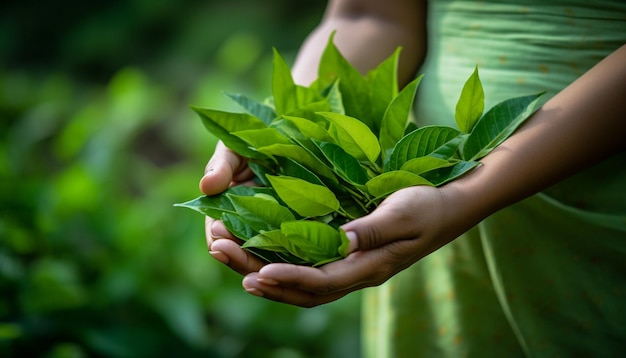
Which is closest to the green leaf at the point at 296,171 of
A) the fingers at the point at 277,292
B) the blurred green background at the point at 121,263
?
the fingers at the point at 277,292

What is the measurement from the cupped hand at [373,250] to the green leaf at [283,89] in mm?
176

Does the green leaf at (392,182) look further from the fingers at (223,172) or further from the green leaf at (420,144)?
the fingers at (223,172)

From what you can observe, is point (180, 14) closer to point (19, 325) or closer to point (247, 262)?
point (19, 325)

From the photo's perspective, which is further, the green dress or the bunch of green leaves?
the green dress

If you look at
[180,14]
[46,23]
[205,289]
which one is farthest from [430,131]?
[46,23]

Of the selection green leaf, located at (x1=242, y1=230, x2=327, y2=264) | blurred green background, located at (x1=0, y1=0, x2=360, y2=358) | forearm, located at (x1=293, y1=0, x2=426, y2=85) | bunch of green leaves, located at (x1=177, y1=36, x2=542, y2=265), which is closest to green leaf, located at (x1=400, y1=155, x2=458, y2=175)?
bunch of green leaves, located at (x1=177, y1=36, x2=542, y2=265)

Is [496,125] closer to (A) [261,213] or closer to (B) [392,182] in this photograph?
(B) [392,182]

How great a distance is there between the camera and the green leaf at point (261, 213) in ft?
1.88

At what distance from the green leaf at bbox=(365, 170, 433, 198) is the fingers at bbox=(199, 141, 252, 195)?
5.6 inches

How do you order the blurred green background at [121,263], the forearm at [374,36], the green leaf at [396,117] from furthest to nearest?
the blurred green background at [121,263] → the forearm at [374,36] → the green leaf at [396,117]

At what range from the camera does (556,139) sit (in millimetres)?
584

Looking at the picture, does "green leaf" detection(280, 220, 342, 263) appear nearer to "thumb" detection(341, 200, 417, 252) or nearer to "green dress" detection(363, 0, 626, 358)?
"thumb" detection(341, 200, 417, 252)

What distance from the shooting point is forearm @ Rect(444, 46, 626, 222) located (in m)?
0.57

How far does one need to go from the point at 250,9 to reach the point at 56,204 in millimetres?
1397
